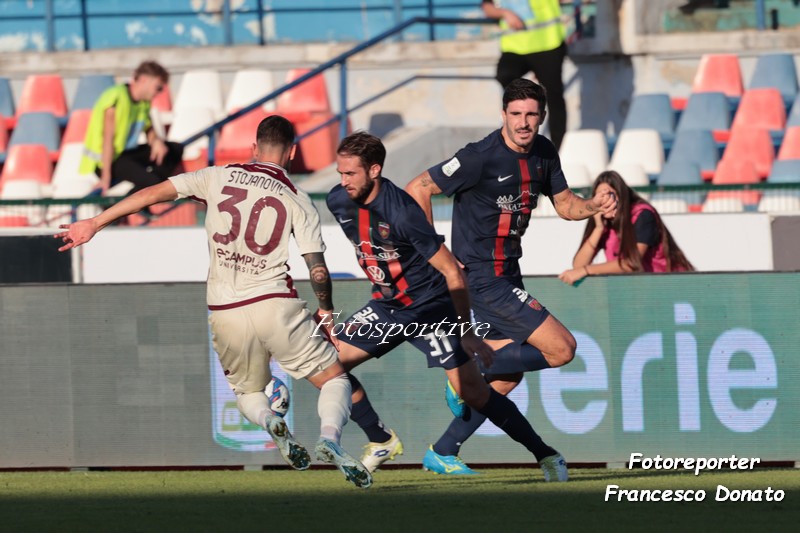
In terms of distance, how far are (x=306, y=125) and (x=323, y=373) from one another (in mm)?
9410

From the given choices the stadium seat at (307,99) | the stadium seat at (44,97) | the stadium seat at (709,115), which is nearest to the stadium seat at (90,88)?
the stadium seat at (44,97)

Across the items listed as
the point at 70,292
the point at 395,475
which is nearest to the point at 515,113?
the point at 395,475

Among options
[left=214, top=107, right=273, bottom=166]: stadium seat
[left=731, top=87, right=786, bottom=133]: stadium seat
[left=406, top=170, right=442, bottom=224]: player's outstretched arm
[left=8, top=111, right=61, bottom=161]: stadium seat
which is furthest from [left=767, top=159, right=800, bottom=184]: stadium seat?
[left=8, top=111, right=61, bottom=161]: stadium seat

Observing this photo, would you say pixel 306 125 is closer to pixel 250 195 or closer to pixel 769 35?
pixel 769 35

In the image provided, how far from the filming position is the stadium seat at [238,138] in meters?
16.6

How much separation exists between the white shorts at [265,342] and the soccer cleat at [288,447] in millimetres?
326

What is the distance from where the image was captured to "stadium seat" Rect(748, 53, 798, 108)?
16.5 metres

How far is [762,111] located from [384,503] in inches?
374

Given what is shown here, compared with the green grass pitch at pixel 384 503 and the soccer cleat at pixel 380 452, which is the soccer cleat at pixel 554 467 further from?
the soccer cleat at pixel 380 452

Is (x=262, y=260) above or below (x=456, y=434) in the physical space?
above

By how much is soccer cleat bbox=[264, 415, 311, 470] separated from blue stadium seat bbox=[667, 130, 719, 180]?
8.50 metres

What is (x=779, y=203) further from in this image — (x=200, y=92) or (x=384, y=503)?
(x=200, y=92)

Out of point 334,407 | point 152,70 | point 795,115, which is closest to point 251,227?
point 334,407

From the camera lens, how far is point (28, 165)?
17.0 meters
